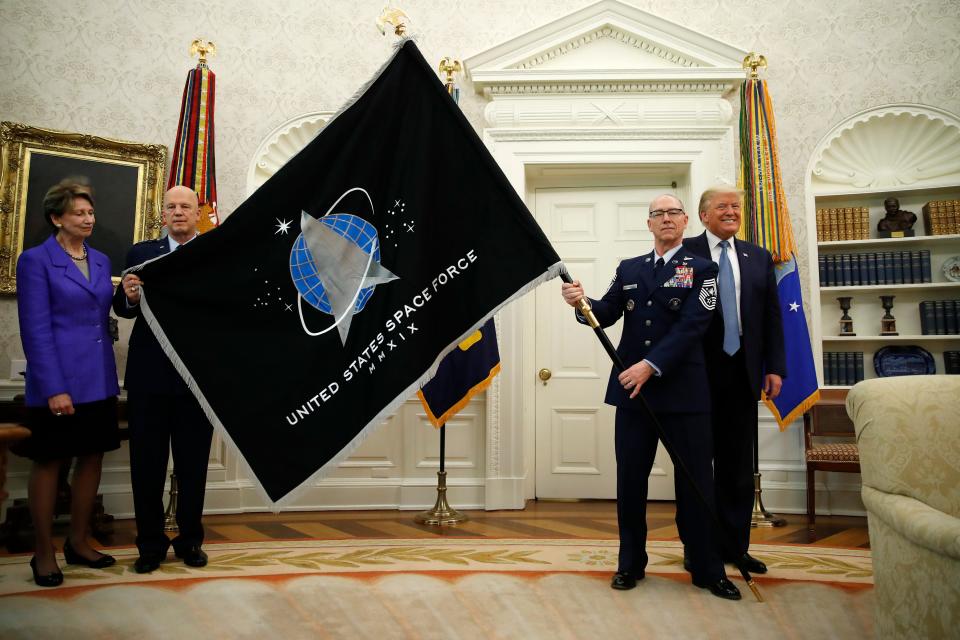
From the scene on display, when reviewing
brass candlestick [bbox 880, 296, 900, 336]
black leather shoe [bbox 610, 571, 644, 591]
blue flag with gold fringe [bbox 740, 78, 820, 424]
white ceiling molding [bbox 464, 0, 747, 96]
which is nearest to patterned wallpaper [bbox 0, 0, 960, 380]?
white ceiling molding [bbox 464, 0, 747, 96]

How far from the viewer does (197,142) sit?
3727mm

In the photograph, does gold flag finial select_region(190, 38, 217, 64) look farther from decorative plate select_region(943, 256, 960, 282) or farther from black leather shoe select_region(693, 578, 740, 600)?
decorative plate select_region(943, 256, 960, 282)

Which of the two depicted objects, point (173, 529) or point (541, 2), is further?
point (541, 2)

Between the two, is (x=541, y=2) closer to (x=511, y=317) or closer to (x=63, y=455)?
(x=511, y=317)

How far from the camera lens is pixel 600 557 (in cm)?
290

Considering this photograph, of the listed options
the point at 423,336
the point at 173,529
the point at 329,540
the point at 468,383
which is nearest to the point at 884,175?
the point at 468,383

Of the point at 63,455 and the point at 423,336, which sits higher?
the point at 423,336

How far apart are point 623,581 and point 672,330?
947 mm

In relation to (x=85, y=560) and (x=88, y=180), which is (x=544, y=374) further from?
(x=88, y=180)

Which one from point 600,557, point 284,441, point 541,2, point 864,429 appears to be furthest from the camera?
point 541,2

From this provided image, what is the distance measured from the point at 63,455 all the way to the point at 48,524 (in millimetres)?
270

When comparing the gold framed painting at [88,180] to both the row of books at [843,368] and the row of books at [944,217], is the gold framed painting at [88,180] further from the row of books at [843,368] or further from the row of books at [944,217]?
the row of books at [944,217]

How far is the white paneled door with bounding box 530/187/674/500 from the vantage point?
4484 mm

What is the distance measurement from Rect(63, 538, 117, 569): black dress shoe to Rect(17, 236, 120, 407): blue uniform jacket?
2.15 ft
